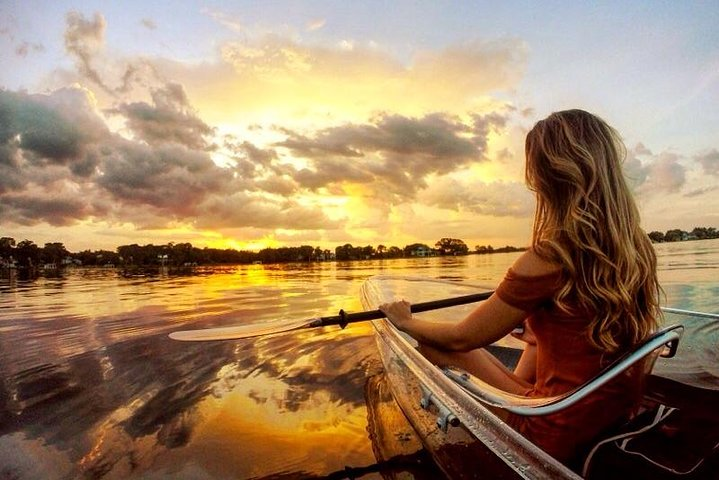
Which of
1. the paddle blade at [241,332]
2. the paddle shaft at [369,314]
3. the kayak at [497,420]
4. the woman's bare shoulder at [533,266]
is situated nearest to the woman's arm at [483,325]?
the woman's bare shoulder at [533,266]

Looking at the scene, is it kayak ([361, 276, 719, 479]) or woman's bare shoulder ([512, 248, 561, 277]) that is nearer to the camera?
kayak ([361, 276, 719, 479])

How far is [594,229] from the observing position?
171cm

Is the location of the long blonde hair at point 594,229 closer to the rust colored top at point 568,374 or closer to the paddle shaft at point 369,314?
the rust colored top at point 568,374

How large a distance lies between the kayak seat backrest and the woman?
97mm

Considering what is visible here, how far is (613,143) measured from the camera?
1.87 meters

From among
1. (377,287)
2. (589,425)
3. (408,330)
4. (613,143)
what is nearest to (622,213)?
(613,143)

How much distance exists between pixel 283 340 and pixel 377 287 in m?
1.76

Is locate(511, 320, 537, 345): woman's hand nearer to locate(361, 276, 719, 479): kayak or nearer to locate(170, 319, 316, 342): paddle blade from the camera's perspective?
locate(361, 276, 719, 479): kayak

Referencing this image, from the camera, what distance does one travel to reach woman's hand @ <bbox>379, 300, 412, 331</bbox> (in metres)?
2.63

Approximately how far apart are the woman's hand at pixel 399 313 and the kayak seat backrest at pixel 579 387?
1.85ft

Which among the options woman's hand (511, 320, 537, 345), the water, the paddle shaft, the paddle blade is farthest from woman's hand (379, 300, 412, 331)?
the paddle blade

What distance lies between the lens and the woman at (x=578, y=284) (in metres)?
1.67

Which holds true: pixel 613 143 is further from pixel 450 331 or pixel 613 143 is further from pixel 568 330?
pixel 450 331

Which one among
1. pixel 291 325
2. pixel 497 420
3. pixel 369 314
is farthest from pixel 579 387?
pixel 291 325
